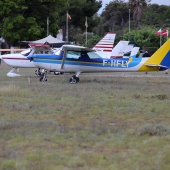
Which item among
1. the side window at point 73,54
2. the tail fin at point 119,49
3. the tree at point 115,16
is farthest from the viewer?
the tree at point 115,16

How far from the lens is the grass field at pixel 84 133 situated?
661 cm

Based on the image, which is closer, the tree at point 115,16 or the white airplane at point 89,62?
the white airplane at point 89,62

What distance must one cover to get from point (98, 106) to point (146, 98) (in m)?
2.69

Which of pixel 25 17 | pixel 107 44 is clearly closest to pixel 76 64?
pixel 107 44

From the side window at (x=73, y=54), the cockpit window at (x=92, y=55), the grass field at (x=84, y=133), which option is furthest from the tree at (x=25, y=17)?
the grass field at (x=84, y=133)

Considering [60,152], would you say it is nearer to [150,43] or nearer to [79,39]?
[150,43]

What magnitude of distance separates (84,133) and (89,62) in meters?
13.7

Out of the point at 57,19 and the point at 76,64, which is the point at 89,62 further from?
the point at 57,19

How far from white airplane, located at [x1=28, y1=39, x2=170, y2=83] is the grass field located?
7.18 metres

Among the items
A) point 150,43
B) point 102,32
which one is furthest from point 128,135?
point 102,32

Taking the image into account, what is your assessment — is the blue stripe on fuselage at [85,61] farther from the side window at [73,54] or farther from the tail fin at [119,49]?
the tail fin at [119,49]

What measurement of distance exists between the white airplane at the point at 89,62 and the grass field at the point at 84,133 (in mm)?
7178

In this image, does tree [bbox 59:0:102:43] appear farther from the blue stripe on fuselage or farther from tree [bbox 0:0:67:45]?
the blue stripe on fuselage

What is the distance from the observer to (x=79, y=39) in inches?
3260
